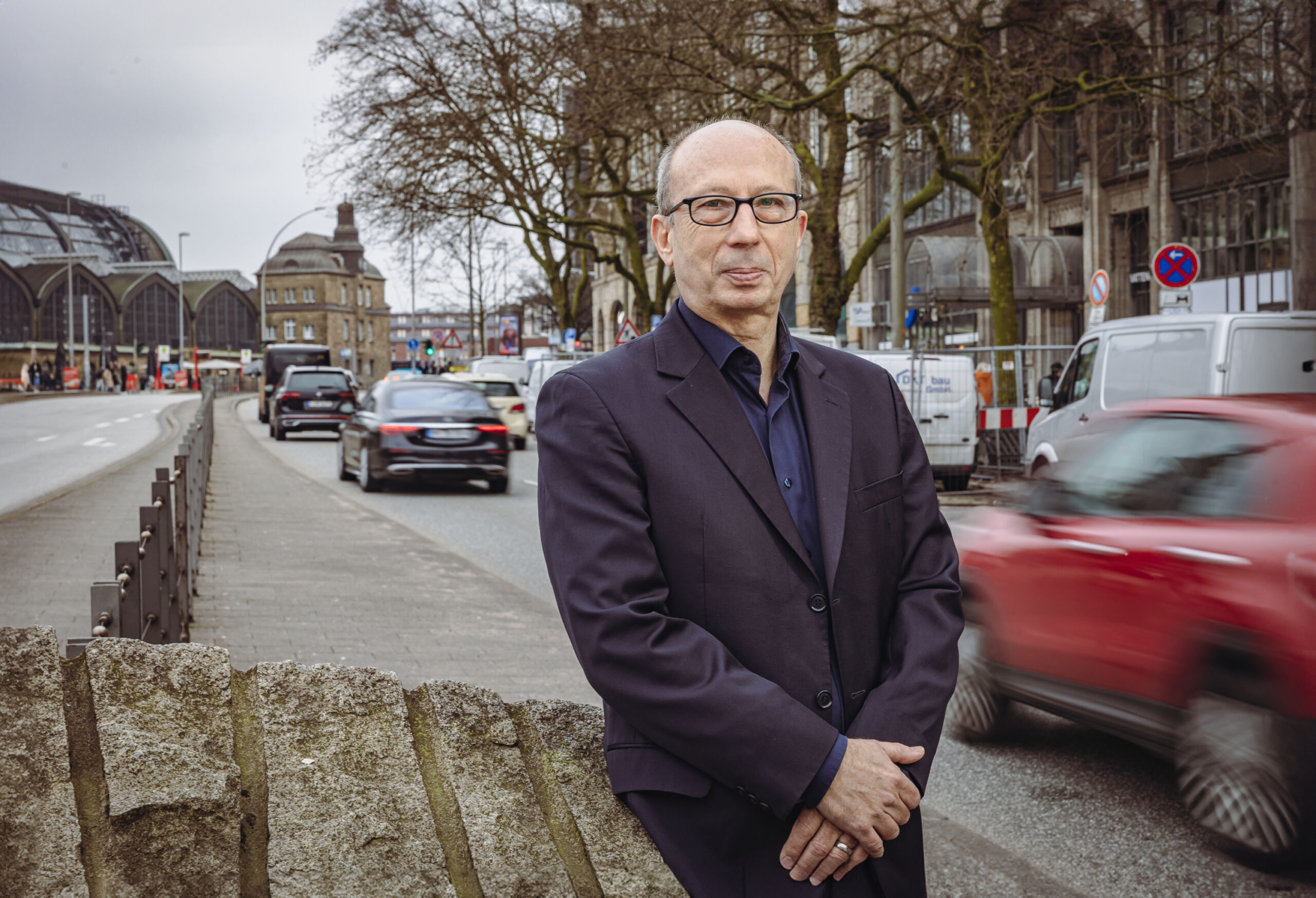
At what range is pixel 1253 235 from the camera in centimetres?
2419

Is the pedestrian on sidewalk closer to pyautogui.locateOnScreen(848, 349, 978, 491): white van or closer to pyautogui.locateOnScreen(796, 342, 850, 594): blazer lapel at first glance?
pyautogui.locateOnScreen(796, 342, 850, 594): blazer lapel

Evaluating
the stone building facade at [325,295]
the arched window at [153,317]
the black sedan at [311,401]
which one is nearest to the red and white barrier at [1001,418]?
the black sedan at [311,401]

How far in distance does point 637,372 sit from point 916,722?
2.35ft

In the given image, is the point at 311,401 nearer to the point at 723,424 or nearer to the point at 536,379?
the point at 536,379

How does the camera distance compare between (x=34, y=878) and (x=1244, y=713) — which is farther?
(x=1244, y=713)

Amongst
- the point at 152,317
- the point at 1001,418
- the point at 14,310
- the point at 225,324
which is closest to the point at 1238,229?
the point at 1001,418

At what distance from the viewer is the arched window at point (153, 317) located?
402 ft

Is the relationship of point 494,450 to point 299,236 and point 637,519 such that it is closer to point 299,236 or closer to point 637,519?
point 637,519

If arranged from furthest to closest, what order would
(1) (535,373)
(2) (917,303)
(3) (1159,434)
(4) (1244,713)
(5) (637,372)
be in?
(1) (535,373), (2) (917,303), (3) (1159,434), (4) (1244,713), (5) (637,372)

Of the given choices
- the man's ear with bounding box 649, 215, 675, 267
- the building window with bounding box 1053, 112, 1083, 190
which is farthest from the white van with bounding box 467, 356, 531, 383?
the man's ear with bounding box 649, 215, 675, 267

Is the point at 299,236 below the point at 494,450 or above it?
above

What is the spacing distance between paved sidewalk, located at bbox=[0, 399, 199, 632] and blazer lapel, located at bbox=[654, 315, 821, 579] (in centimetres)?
363

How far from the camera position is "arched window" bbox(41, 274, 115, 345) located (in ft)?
367

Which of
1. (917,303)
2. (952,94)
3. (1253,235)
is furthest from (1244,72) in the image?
(917,303)
